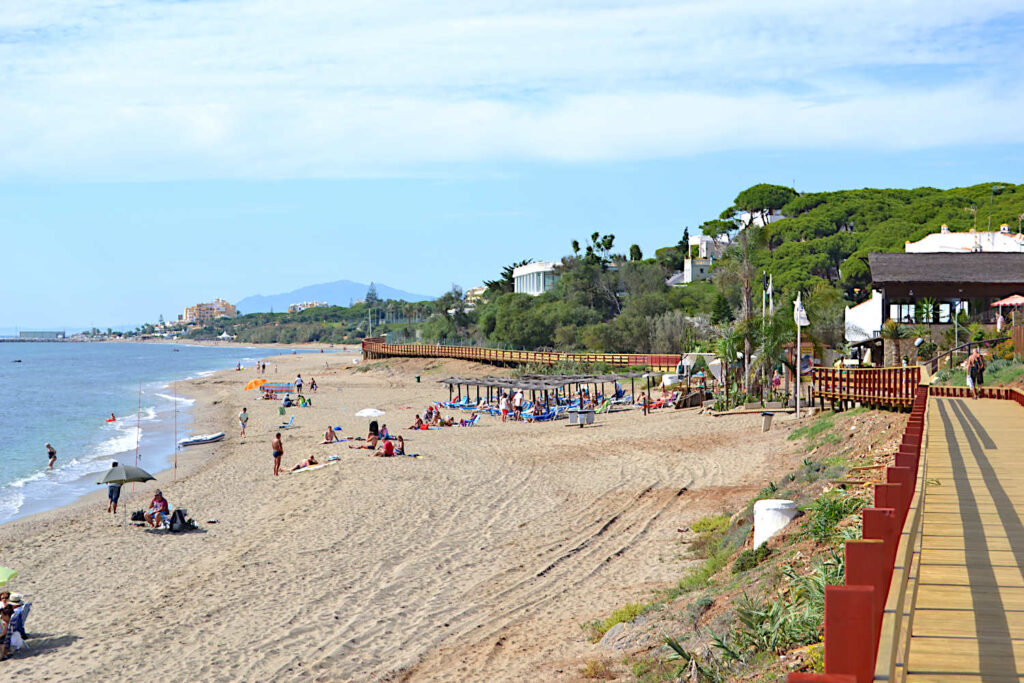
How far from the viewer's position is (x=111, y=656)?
1161 cm

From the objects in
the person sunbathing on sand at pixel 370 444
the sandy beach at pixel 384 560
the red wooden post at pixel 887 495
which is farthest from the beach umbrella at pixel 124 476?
the red wooden post at pixel 887 495

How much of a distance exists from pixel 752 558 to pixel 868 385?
12002mm

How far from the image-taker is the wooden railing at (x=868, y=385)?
18.7m

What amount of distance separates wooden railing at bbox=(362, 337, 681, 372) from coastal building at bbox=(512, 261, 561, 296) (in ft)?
59.6

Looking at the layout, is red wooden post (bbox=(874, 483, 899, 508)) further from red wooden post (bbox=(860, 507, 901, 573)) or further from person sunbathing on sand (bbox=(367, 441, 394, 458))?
person sunbathing on sand (bbox=(367, 441, 394, 458))

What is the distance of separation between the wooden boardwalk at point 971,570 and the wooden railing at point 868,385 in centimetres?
858

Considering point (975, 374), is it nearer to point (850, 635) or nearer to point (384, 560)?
point (384, 560)

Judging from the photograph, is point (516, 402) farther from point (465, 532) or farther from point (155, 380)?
point (155, 380)

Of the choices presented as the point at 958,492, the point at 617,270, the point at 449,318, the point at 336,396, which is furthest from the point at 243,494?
the point at 449,318

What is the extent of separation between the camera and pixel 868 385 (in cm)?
2092

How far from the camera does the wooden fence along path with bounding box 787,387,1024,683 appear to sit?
8.27 feet

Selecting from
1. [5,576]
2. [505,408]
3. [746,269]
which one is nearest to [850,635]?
[5,576]

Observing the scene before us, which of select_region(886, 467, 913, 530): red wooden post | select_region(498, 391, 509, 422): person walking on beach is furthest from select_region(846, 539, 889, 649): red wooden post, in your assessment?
select_region(498, 391, 509, 422): person walking on beach

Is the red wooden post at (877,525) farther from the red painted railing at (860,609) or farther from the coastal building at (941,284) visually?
the coastal building at (941,284)
